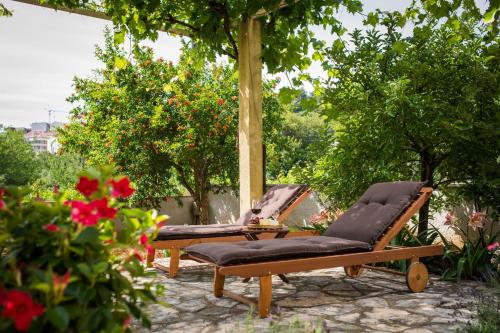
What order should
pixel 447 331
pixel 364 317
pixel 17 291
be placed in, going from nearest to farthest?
pixel 17 291, pixel 447 331, pixel 364 317

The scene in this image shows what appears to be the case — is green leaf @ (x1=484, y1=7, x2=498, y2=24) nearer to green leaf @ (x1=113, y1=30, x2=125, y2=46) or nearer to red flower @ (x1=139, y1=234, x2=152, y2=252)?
red flower @ (x1=139, y1=234, x2=152, y2=252)

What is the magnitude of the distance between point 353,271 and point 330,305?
99cm

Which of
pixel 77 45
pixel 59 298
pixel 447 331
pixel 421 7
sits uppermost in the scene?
pixel 77 45

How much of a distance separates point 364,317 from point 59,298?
8.21 ft

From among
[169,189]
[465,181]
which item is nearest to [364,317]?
[465,181]

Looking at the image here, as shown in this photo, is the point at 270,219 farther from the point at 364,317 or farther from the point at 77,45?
the point at 77,45

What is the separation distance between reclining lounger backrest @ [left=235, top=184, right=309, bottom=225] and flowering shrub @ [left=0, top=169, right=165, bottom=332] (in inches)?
151

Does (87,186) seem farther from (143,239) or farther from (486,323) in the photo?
(486,323)

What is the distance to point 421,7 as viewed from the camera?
16.1 feet

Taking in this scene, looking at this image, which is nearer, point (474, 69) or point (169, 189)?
point (474, 69)

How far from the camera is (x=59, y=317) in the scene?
3.97ft

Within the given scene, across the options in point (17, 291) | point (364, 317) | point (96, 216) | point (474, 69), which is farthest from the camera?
point (474, 69)

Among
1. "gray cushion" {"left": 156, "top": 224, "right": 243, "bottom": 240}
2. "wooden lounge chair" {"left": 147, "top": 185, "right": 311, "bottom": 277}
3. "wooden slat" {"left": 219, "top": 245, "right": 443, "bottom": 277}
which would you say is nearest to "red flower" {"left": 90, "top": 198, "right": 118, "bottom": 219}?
"wooden slat" {"left": 219, "top": 245, "right": 443, "bottom": 277}

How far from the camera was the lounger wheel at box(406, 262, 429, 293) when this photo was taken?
13.2ft
